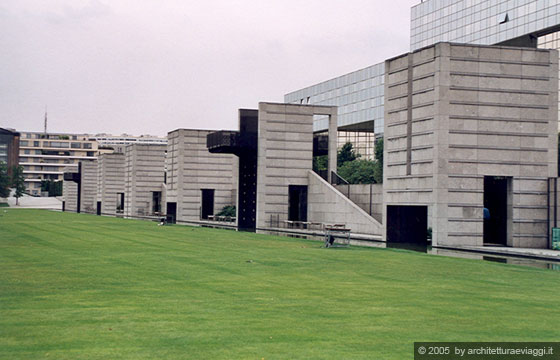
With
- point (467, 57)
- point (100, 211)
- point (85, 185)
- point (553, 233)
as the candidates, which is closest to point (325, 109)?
point (467, 57)

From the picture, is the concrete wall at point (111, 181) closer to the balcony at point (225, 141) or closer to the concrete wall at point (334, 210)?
the balcony at point (225, 141)

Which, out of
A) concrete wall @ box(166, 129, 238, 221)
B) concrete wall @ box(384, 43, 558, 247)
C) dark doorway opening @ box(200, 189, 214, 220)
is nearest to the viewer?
concrete wall @ box(384, 43, 558, 247)

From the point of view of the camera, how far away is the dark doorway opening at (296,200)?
2372 inches

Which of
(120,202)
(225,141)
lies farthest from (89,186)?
(225,141)

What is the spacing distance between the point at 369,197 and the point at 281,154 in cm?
1332

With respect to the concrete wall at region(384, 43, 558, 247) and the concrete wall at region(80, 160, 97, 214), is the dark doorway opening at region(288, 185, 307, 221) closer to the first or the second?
the concrete wall at region(384, 43, 558, 247)

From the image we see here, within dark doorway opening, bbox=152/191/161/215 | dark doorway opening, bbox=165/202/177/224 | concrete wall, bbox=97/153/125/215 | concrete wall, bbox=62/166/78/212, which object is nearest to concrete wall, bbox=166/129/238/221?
dark doorway opening, bbox=165/202/177/224

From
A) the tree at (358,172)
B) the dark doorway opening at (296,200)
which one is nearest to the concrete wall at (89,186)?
the tree at (358,172)

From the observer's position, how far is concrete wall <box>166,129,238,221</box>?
77000 millimetres

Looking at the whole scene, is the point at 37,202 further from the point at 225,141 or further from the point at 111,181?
the point at 225,141

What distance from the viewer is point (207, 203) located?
78625 millimetres

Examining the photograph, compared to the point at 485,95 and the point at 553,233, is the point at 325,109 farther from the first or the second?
the point at 553,233

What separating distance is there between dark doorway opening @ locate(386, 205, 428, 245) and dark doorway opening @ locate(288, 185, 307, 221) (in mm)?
20697

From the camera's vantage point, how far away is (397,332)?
11.1 meters
